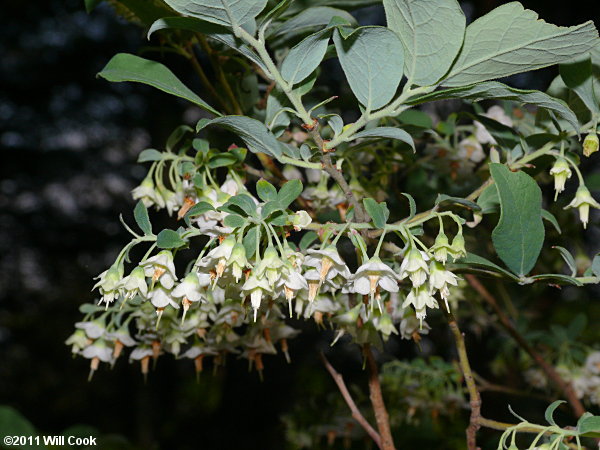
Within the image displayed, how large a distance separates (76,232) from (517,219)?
5.16m

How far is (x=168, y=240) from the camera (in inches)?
25.3

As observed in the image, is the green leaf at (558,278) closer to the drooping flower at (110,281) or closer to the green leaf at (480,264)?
the green leaf at (480,264)

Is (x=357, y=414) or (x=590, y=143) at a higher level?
(x=590, y=143)

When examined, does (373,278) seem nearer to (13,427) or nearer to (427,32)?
(427,32)

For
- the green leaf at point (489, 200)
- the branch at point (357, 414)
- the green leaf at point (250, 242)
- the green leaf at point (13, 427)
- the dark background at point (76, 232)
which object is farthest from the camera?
the dark background at point (76, 232)

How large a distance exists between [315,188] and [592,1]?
2.51m

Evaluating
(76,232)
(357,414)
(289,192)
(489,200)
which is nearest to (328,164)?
(289,192)

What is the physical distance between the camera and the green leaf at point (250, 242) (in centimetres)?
67

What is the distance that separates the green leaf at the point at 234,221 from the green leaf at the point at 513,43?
273 millimetres

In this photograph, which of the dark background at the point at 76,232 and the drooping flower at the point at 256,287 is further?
the dark background at the point at 76,232

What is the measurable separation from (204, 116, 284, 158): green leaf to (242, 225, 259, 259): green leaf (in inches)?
3.7

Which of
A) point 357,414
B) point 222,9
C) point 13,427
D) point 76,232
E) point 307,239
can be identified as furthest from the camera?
point 76,232

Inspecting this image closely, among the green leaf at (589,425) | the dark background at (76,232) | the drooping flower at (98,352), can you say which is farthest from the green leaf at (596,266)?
the dark background at (76,232)

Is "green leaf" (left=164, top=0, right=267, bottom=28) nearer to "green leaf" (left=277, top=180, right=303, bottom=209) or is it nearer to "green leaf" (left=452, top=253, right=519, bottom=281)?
"green leaf" (left=277, top=180, right=303, bottom=209)
